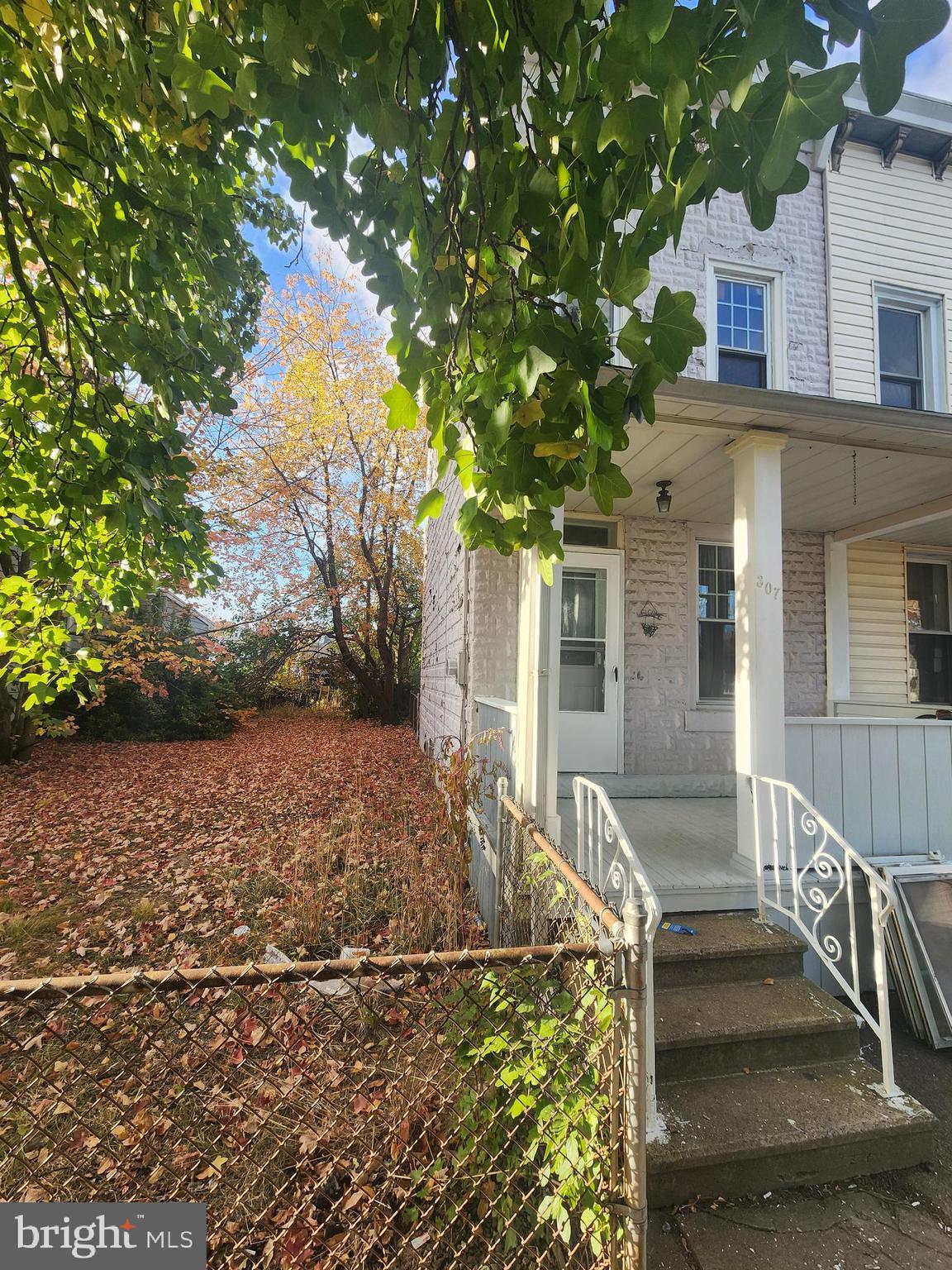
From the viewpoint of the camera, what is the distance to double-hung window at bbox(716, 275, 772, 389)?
5539 millimetres

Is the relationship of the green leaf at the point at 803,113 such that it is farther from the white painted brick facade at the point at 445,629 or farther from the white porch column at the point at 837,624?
the white porch column at the point at 837,624

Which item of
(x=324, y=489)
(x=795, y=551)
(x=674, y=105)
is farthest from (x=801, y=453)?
(x=324, y=489)

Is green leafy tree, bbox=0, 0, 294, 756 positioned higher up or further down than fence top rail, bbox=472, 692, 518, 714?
higher up

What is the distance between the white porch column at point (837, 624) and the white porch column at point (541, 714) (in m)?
4.29

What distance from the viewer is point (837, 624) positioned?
246 inches

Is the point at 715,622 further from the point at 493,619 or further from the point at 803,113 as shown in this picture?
the point at 803,113

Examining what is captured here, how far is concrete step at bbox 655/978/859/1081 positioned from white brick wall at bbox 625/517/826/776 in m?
3.05

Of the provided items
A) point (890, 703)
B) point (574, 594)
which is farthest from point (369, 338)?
point (890, 703)

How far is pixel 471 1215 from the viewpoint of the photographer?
2.01 m

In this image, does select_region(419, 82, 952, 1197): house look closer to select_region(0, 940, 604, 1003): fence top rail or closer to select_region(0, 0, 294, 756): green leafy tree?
select_region(0, 940, 604, 1003): fence top rail

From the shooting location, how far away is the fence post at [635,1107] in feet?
4.48

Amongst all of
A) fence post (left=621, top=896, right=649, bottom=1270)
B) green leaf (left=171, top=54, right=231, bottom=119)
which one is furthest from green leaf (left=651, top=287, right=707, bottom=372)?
fence post (left=621, top=896, right=649, bottom=1270)

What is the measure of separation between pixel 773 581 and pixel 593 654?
7.69ft

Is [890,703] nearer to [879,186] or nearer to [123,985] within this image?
[879,186]
